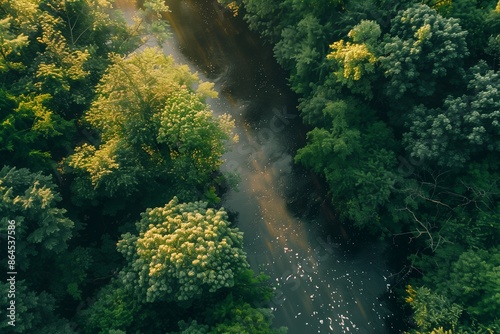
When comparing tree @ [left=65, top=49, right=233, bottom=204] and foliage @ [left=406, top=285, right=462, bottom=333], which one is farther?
tree @ [left=65, top=49, right=233, bottom=204]

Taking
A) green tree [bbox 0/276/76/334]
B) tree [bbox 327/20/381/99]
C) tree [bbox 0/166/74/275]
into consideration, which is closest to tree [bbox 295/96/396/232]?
tree [bbox 327/20/381/99]

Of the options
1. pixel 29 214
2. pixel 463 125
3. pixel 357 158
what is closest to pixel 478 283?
pixel 463 125

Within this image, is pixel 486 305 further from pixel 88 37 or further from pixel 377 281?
pixel 88 37

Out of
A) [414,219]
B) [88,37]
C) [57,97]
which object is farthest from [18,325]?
[414,219]

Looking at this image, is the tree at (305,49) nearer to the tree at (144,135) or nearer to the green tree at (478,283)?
the tree at (144,135)

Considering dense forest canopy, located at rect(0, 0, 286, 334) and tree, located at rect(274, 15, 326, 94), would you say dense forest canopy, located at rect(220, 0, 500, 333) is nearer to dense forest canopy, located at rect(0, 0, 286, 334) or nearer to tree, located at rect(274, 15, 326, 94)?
tree, located at rect(274, 15, 326, 94)

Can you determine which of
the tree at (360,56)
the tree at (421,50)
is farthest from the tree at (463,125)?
the tree at (360,56)
